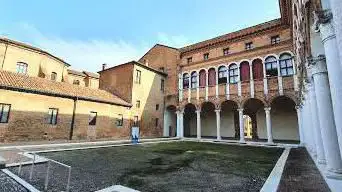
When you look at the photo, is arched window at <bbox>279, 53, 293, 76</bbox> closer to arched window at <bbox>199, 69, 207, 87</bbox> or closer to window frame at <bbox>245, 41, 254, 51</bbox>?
window frame at <bbox>245, 41, 254, 51</bbox>

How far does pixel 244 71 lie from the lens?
21.5 m

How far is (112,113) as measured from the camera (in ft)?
70.5

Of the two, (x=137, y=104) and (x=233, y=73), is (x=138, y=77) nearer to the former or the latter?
(x=137, y=104)

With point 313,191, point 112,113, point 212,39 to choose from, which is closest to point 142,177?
point 313,191

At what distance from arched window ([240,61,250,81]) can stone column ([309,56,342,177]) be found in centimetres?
1524

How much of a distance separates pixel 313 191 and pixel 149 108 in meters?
21.8

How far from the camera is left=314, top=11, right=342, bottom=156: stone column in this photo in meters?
4.01

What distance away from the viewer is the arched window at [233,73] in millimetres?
21875

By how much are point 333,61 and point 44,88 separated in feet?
60.0

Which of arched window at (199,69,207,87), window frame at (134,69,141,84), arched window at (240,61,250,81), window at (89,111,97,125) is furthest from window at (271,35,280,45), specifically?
window at (89,111,97,125)

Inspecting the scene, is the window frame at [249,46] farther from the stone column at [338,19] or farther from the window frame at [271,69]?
the stone column at [338,19]

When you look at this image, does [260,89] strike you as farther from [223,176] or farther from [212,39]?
[223,176]

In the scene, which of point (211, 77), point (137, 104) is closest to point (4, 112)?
point (137, 104)

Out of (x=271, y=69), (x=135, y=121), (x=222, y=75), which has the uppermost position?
(x=222, y=75)
